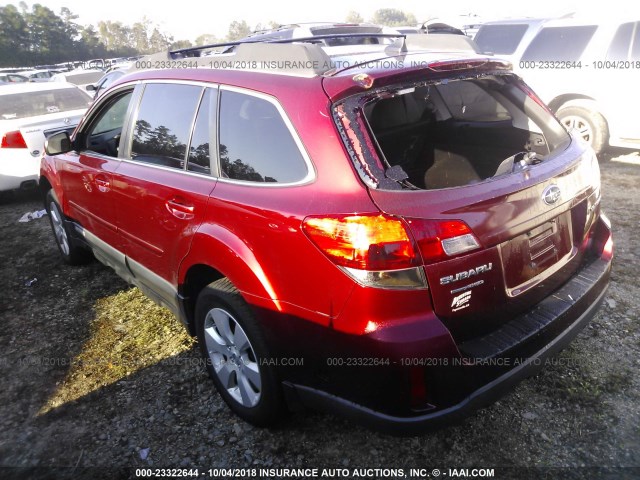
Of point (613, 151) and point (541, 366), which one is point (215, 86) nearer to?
point (541, 366)

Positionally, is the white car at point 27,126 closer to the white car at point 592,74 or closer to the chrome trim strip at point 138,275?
the chrome trim strip at point 138,275

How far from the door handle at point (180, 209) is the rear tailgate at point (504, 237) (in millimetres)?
1071

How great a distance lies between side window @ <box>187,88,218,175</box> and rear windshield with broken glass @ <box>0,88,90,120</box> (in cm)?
556

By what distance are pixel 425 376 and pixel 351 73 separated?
1.23m

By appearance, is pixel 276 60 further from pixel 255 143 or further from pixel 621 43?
pixel 621 43

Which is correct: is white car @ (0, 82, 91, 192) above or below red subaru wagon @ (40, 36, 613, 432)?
above

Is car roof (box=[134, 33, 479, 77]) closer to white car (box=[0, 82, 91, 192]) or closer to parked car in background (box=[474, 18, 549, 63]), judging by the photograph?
white car (box=[0, 82, 91, 192])

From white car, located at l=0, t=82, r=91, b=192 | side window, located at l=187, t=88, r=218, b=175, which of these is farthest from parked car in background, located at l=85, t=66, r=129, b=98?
side window, located at l=187, t=88, r=218, b=175

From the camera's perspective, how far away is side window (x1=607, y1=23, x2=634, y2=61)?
6.28 meters

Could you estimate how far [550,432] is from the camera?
Result: 2.33 meters

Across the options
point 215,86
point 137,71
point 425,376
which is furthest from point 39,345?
point 425,376

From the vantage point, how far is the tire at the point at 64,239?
4.32 m

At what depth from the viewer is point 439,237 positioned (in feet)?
5.64

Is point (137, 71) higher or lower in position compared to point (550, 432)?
higher
